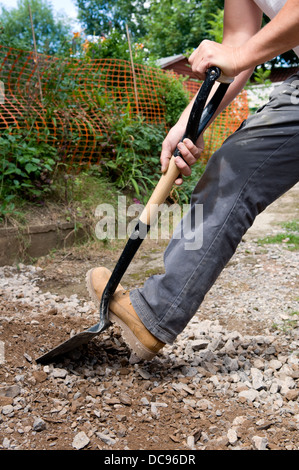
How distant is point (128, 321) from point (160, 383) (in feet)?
0.96

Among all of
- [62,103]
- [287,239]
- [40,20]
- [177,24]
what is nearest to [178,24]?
[177,24]

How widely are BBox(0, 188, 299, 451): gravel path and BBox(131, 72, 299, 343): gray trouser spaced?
0.91 ft

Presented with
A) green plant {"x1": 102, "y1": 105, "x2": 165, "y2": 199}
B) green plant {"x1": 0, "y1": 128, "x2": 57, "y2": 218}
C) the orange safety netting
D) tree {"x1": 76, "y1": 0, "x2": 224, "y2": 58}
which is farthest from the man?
tree {"x1": 76, "y1": 0, "x2": 224, "y2": 58}

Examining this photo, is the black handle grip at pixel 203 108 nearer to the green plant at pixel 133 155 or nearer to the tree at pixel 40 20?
the green plant at pixel 133 155

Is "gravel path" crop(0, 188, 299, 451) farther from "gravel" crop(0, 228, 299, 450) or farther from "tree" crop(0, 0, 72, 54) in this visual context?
"tree" crop(0, 0, 72, 54)

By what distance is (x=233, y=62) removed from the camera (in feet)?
5.03

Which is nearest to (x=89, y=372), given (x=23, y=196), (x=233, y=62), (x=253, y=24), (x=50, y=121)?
(x=233, y=62)

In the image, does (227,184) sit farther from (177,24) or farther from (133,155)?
(177,24)

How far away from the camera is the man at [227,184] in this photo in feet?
5.23

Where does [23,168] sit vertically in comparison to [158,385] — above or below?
above

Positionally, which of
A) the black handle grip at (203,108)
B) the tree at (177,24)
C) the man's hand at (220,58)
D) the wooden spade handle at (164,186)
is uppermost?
the man's hand at (220,58)

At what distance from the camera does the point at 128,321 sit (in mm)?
1870

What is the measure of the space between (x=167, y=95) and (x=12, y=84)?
219 centimetres

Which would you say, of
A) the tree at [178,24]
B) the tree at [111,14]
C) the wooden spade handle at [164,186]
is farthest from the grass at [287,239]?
the tree at [111,14]
